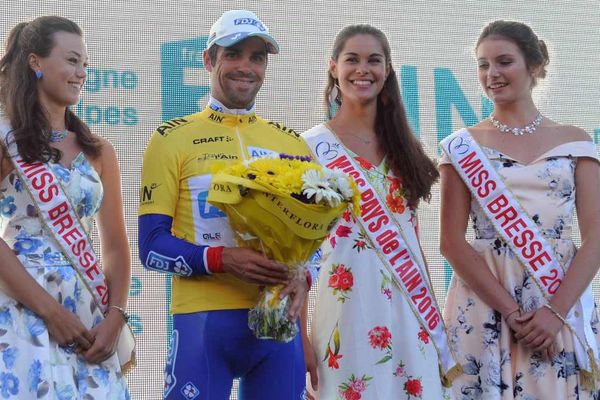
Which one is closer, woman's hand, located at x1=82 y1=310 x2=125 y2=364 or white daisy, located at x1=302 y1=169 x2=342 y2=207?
white daisy, located at x1=302 y1=169 x2=342 y2=207

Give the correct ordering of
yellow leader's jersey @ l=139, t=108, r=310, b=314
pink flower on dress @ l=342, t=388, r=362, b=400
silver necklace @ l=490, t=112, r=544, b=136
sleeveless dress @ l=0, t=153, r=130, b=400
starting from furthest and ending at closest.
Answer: silver necklace @ l=490, t=112, r=544, b=136
pink flower on dress @ l=342, t=388, r=362, b=400
yellow leader's jersey @ l=139, t=108, r=310, b=314
sleeveless dress @ l=0, t=153, r=130, b=400

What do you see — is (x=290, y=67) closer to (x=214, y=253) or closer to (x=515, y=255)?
(x=515, y=255)

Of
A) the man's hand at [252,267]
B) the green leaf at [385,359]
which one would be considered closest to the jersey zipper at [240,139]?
the man's hand at [252,267]

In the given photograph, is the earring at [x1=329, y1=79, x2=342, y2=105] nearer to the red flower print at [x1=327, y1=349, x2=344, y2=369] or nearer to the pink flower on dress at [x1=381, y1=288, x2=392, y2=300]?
the pink flower on dress at [x1=381, y1=288, x2=392, y2=300]

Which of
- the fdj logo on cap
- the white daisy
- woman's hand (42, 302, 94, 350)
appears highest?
the fdj logo on cap

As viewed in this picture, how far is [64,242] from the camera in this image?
2.67 meters

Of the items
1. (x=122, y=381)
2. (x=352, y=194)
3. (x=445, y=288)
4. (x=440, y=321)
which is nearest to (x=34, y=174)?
(x=122, y=381)

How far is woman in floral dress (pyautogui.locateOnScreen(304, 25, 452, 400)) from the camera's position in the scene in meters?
2.91

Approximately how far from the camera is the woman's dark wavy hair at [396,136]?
308cm

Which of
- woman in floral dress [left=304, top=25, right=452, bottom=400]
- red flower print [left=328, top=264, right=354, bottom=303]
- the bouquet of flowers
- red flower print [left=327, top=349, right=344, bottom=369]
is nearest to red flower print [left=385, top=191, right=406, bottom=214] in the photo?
woman in floral dress [left=304, top=25, right=452, bottom=400]

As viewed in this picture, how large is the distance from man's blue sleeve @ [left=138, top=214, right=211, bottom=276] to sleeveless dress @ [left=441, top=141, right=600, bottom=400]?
0.97 metres

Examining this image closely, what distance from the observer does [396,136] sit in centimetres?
313

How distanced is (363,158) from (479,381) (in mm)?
739

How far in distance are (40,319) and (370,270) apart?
3.11ft
